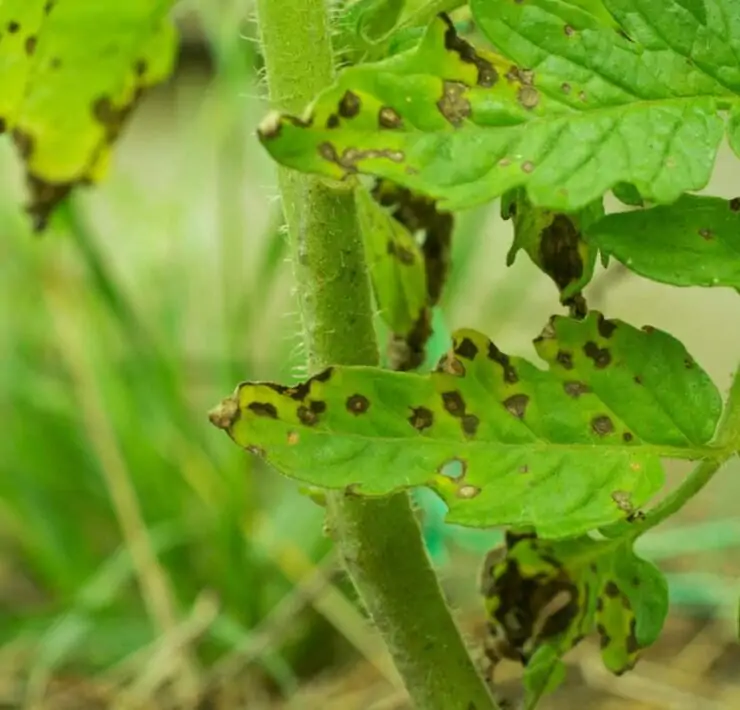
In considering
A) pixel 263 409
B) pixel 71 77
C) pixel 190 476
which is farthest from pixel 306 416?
pixel 190 476

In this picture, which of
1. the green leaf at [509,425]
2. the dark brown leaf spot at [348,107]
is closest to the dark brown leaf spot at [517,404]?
the green leaf at [509,425]

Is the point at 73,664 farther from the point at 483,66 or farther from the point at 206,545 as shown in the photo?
the point at 483,66

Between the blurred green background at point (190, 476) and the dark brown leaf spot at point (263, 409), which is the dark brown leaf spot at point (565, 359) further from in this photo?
the blurred green background at point (190, 476)

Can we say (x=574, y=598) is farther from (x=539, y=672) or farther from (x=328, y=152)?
(x=328, y=152)

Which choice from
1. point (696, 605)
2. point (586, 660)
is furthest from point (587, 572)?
point (696, 605)

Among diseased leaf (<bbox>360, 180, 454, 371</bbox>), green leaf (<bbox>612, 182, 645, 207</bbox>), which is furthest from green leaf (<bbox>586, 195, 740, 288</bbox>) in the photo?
diseased leaf (<bbox>360, 180, 454, 371</bbox>)

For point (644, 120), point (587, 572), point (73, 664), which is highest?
point (644, 120)
